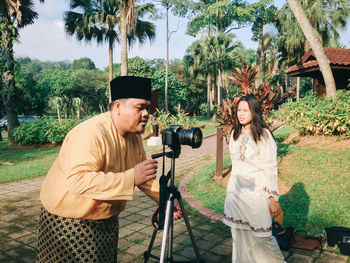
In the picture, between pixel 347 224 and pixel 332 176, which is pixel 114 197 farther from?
pixel 332 176

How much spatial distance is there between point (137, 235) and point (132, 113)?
264cm

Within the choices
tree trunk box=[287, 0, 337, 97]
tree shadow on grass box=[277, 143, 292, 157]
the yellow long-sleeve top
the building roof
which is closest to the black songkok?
the yellow long-sleeve top

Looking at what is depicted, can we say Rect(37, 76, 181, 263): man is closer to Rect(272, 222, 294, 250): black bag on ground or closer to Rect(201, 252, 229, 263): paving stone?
Rect(201, 252, 229, 263): paving stone

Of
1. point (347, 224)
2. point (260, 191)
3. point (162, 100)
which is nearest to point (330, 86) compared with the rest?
point (347, 224)

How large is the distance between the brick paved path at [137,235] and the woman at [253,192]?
616mm

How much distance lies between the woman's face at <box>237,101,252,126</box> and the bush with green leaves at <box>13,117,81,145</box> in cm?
1251

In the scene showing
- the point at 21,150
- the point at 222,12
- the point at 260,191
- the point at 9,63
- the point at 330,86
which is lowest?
the point at 21,150

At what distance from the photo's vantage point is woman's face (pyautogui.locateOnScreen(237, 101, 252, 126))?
9.72 feet

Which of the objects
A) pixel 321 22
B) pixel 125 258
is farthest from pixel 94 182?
pixel 321 22

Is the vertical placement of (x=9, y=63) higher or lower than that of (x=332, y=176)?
higher

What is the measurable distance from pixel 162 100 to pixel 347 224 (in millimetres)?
32207

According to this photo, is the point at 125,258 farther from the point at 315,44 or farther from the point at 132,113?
the point at 315,44

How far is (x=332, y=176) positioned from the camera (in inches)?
218

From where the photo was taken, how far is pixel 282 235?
3498mm
